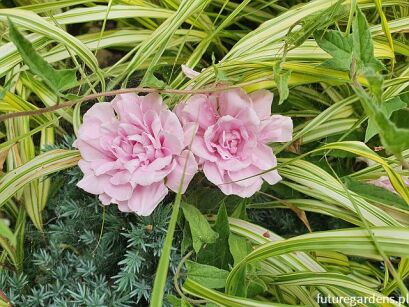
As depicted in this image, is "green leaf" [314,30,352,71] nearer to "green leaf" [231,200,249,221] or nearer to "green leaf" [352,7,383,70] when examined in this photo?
"green leaf" [352,7,383,70]

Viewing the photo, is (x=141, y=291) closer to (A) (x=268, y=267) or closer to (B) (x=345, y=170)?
A: (A) (x=268, y=267)

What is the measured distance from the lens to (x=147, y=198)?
716 mm

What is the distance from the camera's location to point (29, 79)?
95cm

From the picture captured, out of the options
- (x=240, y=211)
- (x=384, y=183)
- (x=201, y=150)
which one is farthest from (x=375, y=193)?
(x=201, y=150)

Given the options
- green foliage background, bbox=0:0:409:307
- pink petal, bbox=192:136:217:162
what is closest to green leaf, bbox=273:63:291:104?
green foliage background, bbox=0:0:409:307

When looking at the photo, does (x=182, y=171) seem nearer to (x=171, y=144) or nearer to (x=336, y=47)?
(x=171, y=144)

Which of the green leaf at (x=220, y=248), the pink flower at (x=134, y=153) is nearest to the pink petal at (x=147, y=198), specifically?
the pink flower at (x=134, y=153)

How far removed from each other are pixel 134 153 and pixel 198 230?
5.4 inches

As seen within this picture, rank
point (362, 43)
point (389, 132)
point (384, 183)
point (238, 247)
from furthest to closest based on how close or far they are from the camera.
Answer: point (384, 183) < point (238, 247) < point (362, 43) < point (389, 132)

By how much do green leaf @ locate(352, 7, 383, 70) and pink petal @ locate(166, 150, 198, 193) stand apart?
0.80 ft

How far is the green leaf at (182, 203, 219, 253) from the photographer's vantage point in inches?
29.1

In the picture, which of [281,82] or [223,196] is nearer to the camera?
[281,82]

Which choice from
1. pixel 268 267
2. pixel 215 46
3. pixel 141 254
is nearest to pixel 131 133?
pixel 141 254

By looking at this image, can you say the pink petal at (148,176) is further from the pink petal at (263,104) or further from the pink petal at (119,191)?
the pink petal at (263,104)
